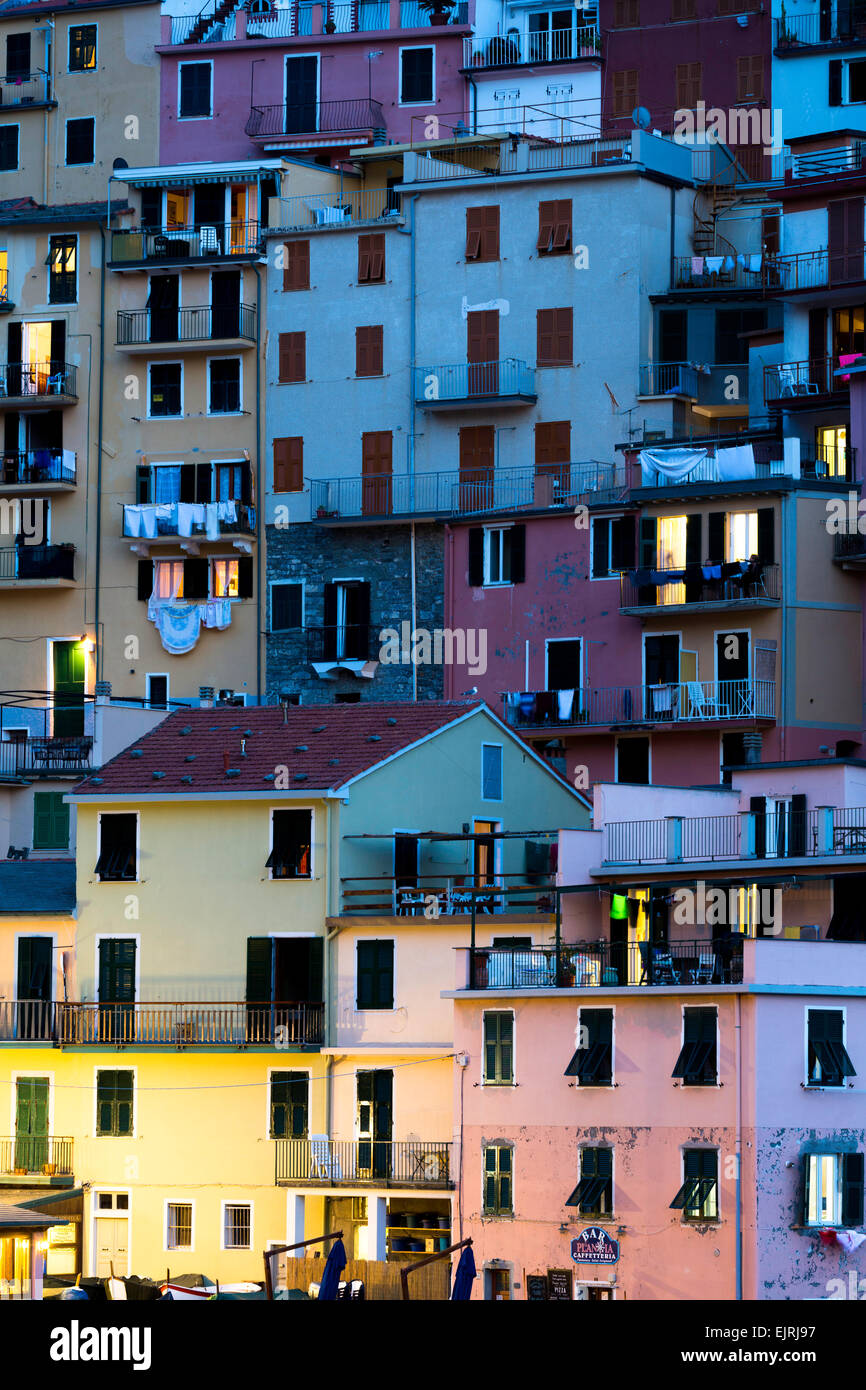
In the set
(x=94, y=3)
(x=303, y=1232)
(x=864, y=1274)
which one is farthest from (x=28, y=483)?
(x=864, y=1274)

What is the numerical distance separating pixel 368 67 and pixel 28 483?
774 inches

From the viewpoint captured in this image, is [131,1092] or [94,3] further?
[94,3]

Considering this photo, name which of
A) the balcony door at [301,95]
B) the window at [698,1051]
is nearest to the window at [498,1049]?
the window at [698,1051]

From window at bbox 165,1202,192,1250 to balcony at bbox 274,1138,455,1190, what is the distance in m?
2.40

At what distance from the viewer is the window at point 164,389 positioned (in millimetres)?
73312

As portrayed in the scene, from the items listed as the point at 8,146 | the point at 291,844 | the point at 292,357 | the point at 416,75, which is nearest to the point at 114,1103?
the point at 291,844

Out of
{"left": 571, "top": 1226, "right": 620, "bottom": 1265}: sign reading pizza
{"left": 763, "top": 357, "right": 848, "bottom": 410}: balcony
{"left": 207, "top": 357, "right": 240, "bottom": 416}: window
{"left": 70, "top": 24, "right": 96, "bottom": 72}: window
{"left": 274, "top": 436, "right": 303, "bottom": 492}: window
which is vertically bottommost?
{"left": 571, "top": 1226, "right": 620, "bottom": 1265}: sign reading pizza

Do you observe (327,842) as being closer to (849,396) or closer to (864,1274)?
(864,1274)

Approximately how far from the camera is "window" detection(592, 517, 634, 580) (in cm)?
6344

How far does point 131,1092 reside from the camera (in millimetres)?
51906

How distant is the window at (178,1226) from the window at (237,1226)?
2.88 ft

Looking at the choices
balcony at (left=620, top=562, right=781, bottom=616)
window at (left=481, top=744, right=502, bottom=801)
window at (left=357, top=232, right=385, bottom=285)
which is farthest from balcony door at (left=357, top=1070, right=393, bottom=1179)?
window at (left=357, top=232, right=385, bottom=285)

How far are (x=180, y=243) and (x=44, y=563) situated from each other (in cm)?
1115

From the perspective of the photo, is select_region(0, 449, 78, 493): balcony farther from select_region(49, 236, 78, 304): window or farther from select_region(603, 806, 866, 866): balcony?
select_region(603, 806, 866, 866): balcony
